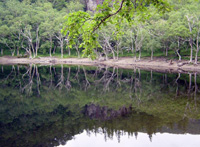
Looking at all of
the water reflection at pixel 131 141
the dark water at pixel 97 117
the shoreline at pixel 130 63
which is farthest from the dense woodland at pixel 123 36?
the water reflection at pixel 131 141

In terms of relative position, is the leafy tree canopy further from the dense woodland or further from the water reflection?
the dense woodland

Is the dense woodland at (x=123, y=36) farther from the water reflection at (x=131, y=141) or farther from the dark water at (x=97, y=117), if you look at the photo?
the water reflection at (x=131, y=141)

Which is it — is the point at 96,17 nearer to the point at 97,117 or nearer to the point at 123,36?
the point at 97,117

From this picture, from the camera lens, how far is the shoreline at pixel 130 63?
47219 millimetres

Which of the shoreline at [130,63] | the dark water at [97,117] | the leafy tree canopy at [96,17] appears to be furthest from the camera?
the shoreline at [130,63]

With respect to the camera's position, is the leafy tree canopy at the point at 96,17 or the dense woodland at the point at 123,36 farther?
the dense woodland at the point at 123,36

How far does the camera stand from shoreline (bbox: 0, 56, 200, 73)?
47.2 meters

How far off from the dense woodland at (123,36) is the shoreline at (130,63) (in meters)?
2.02

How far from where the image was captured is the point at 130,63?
60.2 m

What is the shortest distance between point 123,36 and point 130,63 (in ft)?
26.5

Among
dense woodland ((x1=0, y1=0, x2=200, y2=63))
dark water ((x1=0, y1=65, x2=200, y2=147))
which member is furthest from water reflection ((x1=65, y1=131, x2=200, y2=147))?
dense woodland ((x1=0, y1=0, x2=200, y2=63))

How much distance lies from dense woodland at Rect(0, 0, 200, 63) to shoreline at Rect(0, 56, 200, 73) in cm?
202

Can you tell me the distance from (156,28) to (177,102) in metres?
38.1

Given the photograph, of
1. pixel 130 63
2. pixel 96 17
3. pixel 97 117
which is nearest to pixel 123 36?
pixel 130 63
